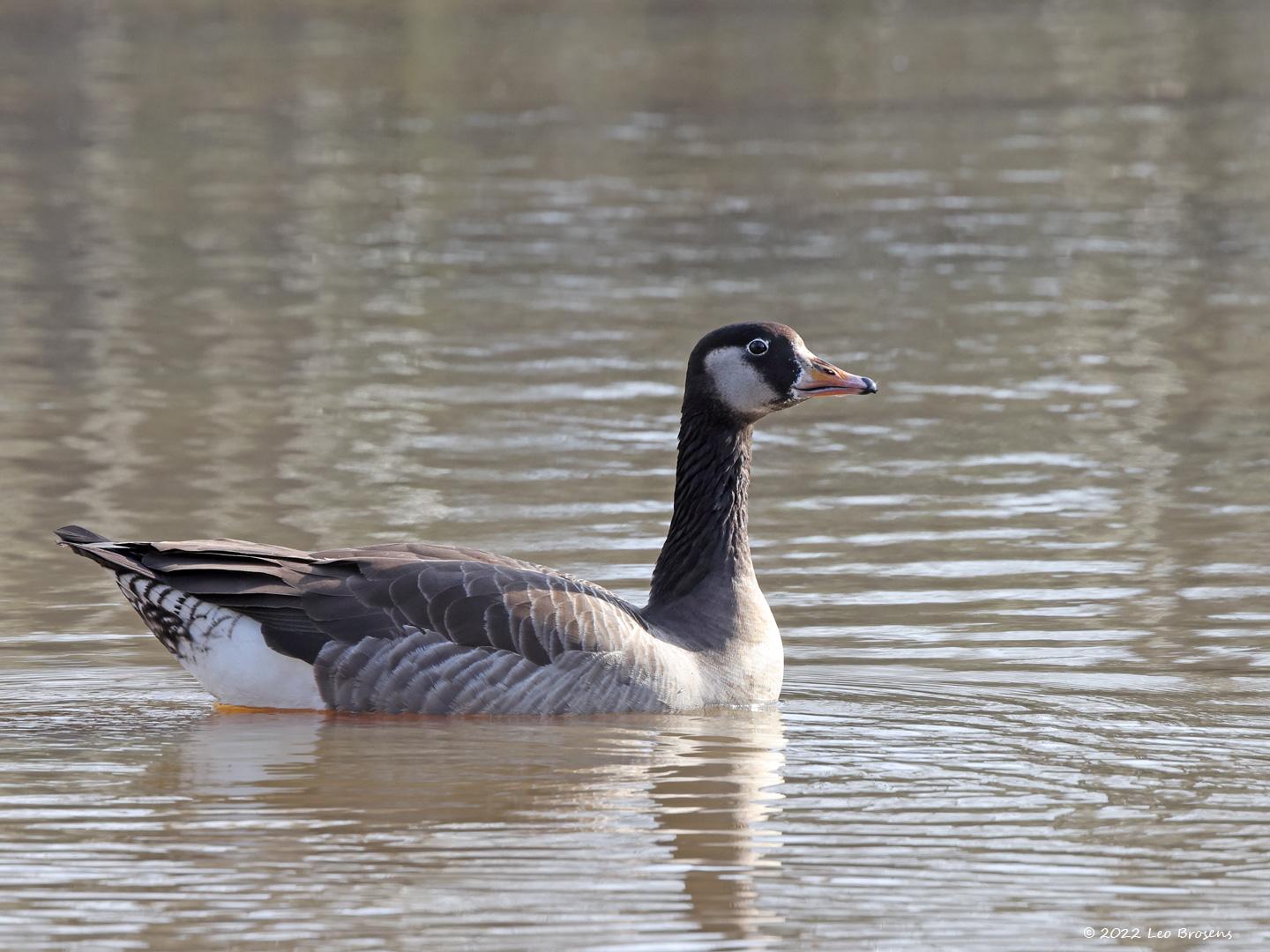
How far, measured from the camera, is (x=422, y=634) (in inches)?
367

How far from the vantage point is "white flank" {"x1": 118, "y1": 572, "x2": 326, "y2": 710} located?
939 centimetres

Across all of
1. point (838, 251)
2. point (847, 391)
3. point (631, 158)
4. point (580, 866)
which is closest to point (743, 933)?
point (580, 866)

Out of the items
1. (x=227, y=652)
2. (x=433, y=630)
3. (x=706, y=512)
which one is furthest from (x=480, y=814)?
(x=706, y=512)

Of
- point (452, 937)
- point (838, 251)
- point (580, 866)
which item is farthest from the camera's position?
point (838, 251)

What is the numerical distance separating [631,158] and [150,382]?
14.5 metres

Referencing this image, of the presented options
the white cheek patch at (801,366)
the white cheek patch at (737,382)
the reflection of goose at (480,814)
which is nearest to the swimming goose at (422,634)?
the reflection of goose at (480,814)

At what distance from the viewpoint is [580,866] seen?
739 cm

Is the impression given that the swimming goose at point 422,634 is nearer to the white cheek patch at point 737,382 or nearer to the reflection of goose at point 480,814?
the reflection of goose at point 480,814

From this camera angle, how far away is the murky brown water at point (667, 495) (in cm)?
729

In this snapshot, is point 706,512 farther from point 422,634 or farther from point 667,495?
point 667,495

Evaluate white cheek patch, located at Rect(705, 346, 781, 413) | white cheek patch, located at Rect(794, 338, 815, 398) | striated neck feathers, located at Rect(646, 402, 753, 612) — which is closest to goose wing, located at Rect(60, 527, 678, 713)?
striated neck feathers, located at Rect(646, 402, 753, 612)

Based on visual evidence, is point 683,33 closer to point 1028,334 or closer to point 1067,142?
point 1067,142

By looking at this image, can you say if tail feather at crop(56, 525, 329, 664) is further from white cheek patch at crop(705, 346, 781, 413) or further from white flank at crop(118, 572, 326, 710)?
white cheek patch at crop(705, 346, 781, 413)

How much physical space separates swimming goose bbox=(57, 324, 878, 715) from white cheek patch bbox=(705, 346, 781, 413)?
0.46 m
